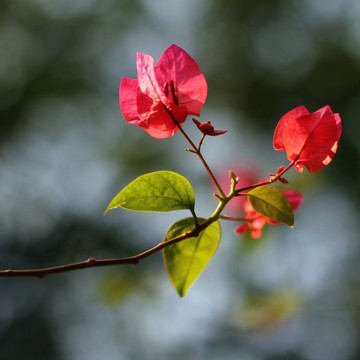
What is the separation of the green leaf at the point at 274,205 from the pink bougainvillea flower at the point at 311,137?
0.17 ft

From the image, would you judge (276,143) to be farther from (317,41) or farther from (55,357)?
(317,41)

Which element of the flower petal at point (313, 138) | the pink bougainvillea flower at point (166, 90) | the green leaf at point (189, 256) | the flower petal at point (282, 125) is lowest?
the green leaf at point (189, 256)

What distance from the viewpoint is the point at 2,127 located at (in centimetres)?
344

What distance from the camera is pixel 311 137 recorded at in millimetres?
373

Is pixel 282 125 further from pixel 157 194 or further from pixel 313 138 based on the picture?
pixel 157 194

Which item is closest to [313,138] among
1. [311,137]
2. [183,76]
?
[311,137]

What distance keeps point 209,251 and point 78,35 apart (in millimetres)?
3718

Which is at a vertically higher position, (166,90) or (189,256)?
(166,90)

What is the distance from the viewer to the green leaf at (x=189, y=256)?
1.28 ft

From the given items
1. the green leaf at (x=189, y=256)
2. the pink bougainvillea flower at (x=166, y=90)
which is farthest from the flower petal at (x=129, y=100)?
the green leaf at (x=189, y=256)

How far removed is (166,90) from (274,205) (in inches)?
5.4

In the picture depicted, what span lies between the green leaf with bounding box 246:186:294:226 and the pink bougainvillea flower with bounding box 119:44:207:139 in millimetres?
94

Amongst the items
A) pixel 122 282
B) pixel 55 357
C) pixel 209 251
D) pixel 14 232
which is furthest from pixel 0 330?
pixel 209 251

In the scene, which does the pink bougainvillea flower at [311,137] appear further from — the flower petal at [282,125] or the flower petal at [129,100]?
the flower petal at [129,100]
